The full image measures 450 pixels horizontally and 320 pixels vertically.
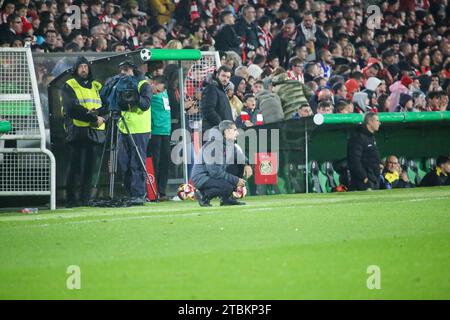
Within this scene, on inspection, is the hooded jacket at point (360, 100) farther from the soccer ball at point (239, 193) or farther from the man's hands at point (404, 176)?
the soccer ball at point (239, 193)

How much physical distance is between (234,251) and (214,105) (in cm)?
686

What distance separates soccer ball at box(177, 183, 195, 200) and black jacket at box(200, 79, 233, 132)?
3.45ft

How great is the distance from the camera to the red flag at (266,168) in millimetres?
18359

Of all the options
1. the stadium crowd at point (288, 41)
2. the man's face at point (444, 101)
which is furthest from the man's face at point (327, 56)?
the man's face at point (444, 101)

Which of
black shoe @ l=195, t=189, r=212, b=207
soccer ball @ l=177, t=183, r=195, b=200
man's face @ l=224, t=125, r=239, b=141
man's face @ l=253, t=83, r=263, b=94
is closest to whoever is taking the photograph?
man's face @ l=224, t=125, r=239, b=141

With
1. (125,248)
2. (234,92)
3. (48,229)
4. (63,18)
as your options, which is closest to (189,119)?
(234,92)

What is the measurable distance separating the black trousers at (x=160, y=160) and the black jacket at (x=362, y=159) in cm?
321

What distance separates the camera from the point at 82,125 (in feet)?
55.6

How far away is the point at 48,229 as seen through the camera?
525 inches

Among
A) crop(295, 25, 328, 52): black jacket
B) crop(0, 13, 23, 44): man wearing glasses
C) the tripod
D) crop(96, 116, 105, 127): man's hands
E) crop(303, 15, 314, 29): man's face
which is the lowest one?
the tripod

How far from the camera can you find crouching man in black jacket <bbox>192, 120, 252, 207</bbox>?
52.3ft

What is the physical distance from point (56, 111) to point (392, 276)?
8993mm

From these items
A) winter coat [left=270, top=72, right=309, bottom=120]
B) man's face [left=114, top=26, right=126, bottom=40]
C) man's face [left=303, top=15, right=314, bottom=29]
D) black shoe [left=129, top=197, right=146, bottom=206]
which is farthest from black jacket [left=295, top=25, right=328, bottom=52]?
black shoe [left=129, top=197, right=146, bottom=206]

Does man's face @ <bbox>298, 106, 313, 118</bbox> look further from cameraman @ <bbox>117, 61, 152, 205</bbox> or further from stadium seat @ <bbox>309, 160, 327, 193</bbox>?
cameraman @ <bbox>117, 61, 152, 205</bbox>
